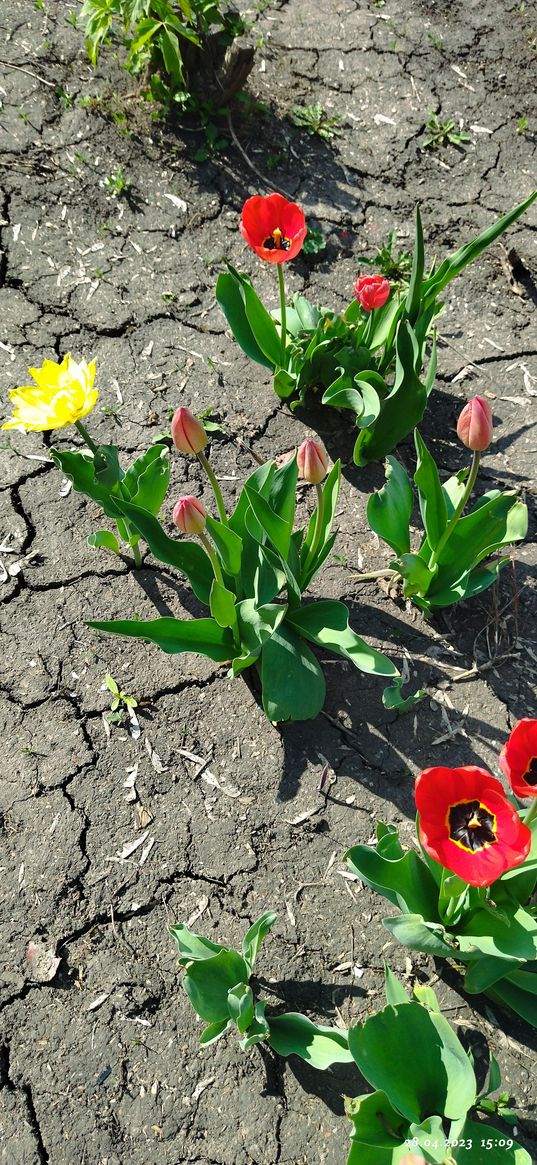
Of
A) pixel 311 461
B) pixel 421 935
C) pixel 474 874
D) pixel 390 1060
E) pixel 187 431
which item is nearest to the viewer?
pixel 474 874

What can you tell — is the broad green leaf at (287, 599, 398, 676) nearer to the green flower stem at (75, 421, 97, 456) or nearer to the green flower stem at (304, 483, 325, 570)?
the green flower stem at (304, 483, 325, 570)

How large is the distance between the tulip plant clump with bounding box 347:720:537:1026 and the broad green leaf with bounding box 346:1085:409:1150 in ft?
0.98

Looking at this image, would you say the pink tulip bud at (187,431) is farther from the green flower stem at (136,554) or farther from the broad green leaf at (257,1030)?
the broad green leaf at (257,1030)

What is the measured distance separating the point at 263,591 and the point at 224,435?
929mm

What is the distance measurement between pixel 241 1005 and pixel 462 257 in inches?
80.2

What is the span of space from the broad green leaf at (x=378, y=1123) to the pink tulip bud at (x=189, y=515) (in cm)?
123

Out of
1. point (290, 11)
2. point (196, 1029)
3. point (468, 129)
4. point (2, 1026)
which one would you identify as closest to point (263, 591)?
point (196, 1029)

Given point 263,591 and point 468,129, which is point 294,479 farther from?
point 468,129

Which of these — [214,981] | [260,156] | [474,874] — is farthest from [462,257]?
[214,981]

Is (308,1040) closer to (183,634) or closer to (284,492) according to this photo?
(183,634)

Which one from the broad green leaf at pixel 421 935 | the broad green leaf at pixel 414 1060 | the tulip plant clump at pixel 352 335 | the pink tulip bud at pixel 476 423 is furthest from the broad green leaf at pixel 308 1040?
the tulip plant clump at pixel 352 335

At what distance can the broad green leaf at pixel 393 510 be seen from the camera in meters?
2.42

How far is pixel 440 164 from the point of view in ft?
12.3

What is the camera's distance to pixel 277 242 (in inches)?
101
